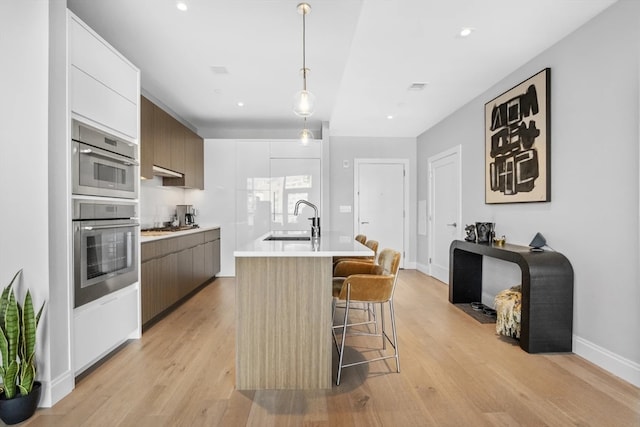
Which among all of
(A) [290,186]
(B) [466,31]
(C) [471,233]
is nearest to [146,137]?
(A) [290,186]

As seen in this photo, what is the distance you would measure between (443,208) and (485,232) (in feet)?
4.99

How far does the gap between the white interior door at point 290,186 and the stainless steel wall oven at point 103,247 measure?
9.10 ft

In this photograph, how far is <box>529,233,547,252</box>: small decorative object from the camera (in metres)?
2.85

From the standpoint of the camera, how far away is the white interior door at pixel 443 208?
4.68 m

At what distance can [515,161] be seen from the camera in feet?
10.6

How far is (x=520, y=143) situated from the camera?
316 centimetres

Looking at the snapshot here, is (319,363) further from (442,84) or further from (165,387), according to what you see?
(442,84)

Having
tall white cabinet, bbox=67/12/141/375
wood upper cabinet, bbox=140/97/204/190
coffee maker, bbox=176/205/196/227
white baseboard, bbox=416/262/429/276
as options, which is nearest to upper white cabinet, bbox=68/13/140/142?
tall white cabinet, bbox=67/12/141/375

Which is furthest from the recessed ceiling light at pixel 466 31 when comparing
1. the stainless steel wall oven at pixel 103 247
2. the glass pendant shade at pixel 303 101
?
the stainless steel wall oven at pixel 103 247

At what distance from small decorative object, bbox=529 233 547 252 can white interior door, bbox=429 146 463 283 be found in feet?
5.34

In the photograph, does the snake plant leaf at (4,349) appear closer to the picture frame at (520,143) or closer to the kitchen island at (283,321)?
the kitchen island at (283,321)

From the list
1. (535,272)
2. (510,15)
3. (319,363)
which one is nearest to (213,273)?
(319,363)

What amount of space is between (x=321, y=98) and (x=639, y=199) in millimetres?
3274

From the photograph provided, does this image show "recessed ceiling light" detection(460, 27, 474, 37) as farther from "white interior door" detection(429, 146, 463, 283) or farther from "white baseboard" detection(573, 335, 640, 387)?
"white baseboard" detection(573, 335, 640, 387)
